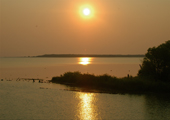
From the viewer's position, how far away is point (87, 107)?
1505 inches

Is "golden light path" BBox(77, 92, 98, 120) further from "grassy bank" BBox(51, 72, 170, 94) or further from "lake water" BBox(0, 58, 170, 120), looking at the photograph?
"grassy bank" BBox(51, 72, 170, 94)

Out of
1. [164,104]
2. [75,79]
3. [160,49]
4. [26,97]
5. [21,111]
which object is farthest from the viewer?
[75,79]

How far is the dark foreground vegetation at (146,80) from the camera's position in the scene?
51562 millimetres

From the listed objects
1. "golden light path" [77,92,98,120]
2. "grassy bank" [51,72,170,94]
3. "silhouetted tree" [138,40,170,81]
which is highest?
"silhouetted tree" [138,40,170,81]

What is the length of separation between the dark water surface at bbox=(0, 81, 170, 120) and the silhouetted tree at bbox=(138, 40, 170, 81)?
9.96 meters

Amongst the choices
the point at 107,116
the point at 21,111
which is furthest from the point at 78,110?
the point at 21,111

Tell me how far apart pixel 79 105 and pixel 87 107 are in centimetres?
200

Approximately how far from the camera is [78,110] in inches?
1430

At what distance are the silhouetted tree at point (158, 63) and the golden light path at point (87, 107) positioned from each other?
17.2 metres

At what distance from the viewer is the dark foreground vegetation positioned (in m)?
51.6

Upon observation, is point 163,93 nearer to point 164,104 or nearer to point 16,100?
point 164,104

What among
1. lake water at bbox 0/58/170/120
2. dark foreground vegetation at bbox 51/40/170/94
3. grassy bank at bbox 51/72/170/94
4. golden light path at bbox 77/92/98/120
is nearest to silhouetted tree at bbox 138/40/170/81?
dark foreground vegetation at bbox 51/40/170/94

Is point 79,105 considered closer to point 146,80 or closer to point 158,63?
point 146,80

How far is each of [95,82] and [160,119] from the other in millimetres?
26642
